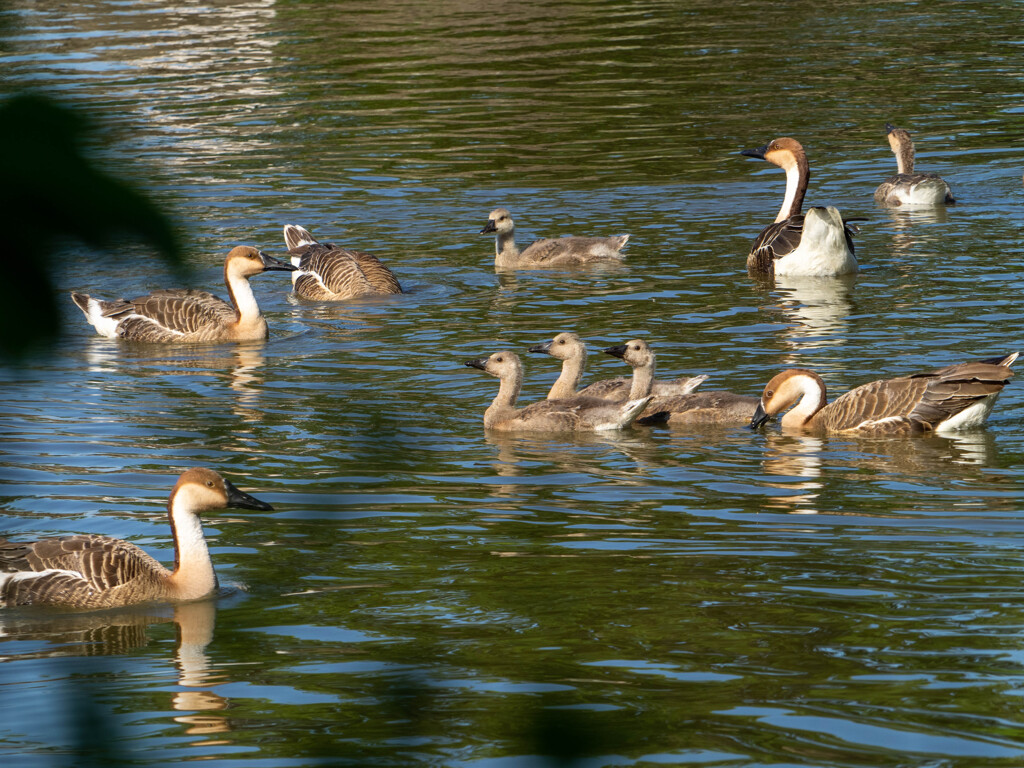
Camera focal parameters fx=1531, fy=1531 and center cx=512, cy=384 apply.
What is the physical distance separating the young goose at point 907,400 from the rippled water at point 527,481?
218mm

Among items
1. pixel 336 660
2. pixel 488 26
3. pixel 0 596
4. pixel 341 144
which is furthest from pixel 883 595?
pixel 488 26

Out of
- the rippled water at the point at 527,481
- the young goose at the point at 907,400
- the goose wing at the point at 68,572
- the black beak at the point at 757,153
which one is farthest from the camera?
the black beak at the point at 757,153

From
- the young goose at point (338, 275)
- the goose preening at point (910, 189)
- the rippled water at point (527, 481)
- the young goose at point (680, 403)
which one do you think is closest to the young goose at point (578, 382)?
the young goose at point (680, 403)

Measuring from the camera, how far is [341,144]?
1031 inches

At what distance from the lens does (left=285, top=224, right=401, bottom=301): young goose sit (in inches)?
666

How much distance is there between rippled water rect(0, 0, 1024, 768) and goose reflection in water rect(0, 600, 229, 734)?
3 centimetres

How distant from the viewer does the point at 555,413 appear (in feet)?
40.2

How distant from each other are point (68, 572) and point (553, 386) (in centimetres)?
581

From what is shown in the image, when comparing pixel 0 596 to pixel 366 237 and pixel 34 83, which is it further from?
pixel 366 237

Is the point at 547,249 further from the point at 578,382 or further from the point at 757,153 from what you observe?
the point at 578,382

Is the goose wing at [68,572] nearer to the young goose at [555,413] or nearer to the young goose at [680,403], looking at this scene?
the young goose at [555,413]

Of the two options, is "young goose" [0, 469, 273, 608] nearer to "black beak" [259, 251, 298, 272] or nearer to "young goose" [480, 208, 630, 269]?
"black beak" [259, 251, 298, 272]

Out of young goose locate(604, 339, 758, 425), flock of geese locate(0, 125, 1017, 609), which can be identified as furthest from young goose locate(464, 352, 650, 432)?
young goose locate(604, 339, 758, 425)

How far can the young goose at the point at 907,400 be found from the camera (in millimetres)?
11219
